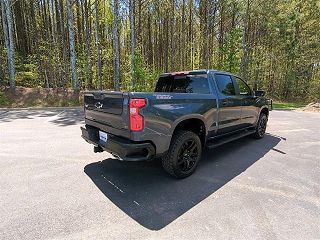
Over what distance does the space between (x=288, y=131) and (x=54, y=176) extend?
7534 mm

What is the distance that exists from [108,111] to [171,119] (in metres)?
1.01

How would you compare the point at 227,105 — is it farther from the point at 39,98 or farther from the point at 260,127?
the point at 39,98

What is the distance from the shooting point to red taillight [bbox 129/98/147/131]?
3.32 m

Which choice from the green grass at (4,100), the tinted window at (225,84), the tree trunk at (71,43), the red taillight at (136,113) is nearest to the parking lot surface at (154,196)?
the red taillight at (136,113)

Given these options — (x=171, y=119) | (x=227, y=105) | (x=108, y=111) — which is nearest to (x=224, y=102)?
(x=227, y=105)

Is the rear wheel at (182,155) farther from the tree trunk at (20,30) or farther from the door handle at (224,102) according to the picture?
the tree trunk at (20,30)

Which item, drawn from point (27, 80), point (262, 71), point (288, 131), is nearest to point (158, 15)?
point (262, 71)

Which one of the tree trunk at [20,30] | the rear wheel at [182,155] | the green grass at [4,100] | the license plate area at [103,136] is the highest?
the tree trunk at [20,30]

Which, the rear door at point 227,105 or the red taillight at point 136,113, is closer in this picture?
the red taillight at point 136,113

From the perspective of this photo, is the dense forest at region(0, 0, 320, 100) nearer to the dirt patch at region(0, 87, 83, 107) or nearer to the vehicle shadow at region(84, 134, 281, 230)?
the dirt patch at region(0, 87, 83, 107)

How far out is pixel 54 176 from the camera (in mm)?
4129

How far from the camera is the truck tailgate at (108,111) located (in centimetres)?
345

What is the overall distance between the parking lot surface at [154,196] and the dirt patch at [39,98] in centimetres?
818

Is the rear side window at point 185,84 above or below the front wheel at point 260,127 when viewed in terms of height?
→ above
